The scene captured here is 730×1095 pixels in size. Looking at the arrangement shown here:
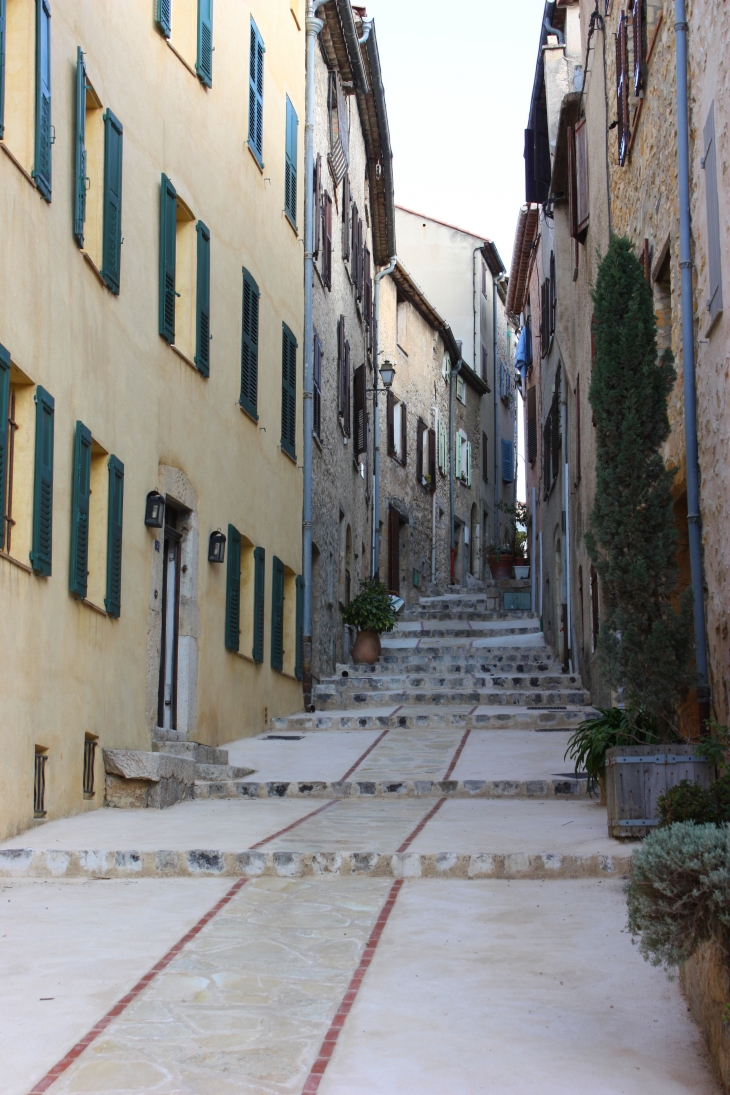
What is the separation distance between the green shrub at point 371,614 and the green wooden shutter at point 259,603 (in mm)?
4371

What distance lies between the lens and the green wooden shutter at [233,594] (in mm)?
13305

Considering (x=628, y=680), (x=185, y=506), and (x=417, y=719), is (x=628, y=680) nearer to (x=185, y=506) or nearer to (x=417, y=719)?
(x=185, y=506)

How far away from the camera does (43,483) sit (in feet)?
A: 27.9

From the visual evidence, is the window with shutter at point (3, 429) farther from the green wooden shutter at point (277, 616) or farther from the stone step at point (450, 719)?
the green wooden shutter at point (277, 616)

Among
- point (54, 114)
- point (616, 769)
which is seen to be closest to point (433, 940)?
point (616, 769)

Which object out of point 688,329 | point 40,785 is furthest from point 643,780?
point 40,785

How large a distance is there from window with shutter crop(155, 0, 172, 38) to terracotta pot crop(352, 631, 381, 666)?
30.7ft

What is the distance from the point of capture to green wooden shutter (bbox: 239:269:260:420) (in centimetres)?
1417

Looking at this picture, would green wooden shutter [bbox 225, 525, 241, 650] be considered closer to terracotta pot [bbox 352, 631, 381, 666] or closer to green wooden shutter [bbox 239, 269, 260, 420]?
green wooden shutter [bbox 239, 269, 260, 420]

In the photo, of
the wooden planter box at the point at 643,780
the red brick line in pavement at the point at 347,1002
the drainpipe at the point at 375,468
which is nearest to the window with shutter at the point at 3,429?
the red brick line in pavement at the point at 347,1002

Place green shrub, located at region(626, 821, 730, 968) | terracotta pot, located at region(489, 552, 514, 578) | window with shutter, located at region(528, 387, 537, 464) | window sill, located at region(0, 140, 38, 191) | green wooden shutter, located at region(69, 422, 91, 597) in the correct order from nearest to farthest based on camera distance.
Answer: green shrub, located at region(626, 821, 730, 968)
window sill, located at region(0, 140, 38, 191)
green wooden shutter, located at region(69, 422, 91, 597)
window with shutter, located at region(528, 387, 537, 464)
terracotta pot, located at region(489, 552, 514, 578)

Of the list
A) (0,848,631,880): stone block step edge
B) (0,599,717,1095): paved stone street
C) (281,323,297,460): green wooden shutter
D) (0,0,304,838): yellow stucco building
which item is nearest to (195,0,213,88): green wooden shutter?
(0,0,304,838): yellow stucco building

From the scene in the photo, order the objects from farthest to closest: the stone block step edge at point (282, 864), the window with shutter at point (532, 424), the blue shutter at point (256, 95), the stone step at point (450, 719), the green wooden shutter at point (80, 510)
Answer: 1. the window with shutter at point (532, 424)
2. the blue shutter at point (256, 95)
3. the stone step at point (450, 719)
4. the green wooden shutter at point (80, 510)
5. the stone block step edge at point (282, 864)

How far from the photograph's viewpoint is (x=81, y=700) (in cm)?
918
